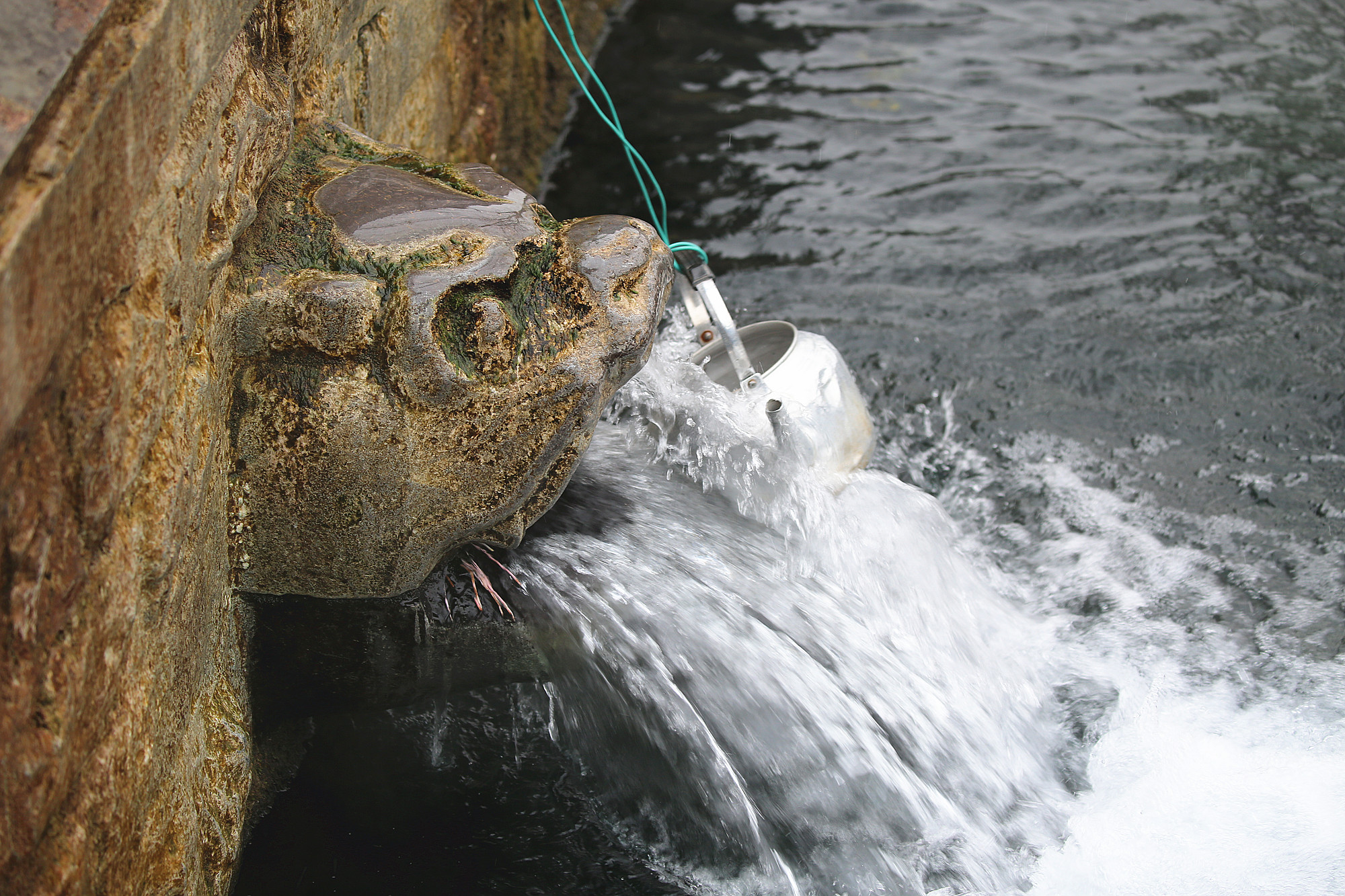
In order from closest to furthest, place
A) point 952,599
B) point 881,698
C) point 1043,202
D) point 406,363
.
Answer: point 406,363 → point 881,698 → point 952,599 → point 1043,202

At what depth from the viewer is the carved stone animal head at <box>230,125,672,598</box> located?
2135 millimetres

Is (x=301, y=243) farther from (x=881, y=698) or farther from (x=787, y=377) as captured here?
(x=881, y=698)

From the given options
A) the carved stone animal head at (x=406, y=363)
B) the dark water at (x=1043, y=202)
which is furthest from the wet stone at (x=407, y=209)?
the dark water at (x=1043, y=202)

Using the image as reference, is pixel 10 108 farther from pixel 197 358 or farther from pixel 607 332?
pixel 607 332

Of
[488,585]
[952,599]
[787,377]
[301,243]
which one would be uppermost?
[301,243]

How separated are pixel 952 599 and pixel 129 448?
2381mm

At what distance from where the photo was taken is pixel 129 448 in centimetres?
171

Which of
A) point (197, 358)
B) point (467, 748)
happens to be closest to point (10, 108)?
point (197, 358)

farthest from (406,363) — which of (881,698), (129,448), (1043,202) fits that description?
(1043,202)

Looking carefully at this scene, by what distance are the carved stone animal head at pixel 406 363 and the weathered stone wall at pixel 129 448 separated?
0.10 meters

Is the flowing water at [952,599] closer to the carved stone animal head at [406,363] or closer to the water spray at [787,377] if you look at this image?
the water spray at [787,377]

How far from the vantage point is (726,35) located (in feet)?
22.6

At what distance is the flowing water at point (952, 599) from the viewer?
8.70 ft

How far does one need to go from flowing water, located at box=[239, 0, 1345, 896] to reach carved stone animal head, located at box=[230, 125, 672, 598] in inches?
19.3
